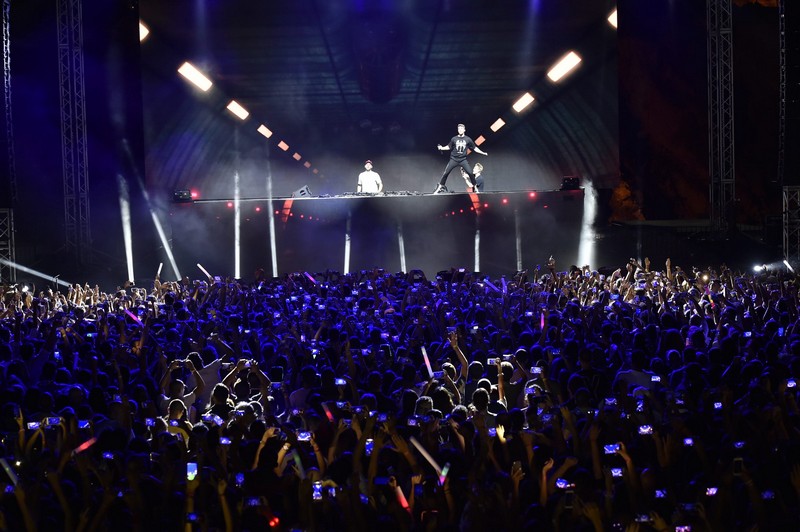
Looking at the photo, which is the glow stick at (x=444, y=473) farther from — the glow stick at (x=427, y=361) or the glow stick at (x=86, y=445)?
the glow stick at (x=86, y=445)

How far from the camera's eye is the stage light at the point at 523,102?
2474 centimetres

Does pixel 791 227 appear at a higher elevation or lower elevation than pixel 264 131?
lower

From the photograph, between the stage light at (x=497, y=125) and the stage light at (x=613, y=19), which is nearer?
the stage light at (x=613, y=19)

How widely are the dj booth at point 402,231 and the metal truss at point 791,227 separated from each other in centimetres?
406

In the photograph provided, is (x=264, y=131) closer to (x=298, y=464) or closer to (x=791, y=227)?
(x=791, y=227)

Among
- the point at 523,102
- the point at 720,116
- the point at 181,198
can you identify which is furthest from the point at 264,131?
the point at 720,116

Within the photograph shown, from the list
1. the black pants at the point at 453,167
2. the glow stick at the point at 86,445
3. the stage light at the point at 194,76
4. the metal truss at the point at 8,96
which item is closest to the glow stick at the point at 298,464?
the glow stick at the point at 86,445

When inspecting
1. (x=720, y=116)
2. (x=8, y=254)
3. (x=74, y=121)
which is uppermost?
(x=74, y=121)

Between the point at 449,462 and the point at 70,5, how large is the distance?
47.7 ft

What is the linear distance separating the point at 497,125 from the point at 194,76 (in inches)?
395

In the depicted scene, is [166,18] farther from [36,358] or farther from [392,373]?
[392,373]

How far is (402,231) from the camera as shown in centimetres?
1802

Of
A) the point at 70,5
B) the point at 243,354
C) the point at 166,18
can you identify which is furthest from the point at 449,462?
the point at 166,18

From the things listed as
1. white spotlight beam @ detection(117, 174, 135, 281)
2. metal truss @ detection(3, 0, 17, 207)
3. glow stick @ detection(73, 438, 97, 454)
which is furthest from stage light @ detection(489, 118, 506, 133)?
glow stick @ detection(73, 438, 97, 454)
